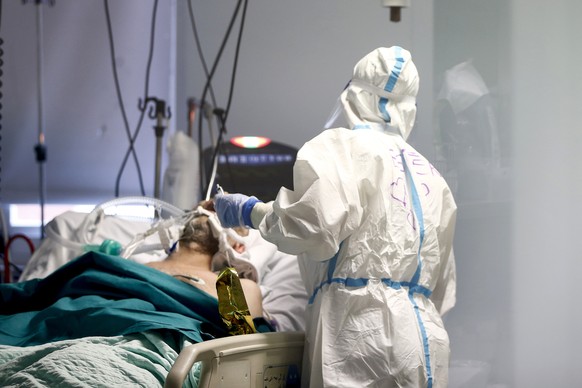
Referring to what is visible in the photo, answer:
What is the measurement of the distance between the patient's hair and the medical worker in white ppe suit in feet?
1.73

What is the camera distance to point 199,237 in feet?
8.99

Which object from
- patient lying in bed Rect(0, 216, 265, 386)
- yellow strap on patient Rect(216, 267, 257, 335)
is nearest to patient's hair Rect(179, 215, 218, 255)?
patient lying in bed Rect(0, 216, 265, 386)

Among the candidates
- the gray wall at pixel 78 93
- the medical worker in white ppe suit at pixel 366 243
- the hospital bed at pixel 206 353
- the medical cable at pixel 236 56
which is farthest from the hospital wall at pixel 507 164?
the gray wall at pixel 78 93

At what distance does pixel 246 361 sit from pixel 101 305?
1.34 ft

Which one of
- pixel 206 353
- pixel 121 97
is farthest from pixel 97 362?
pixel 121 97

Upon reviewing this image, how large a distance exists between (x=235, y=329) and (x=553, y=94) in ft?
4.07

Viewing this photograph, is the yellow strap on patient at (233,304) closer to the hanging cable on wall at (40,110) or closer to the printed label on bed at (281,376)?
the printed label on bed at (281,376)

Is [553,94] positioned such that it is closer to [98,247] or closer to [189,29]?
[98,247]

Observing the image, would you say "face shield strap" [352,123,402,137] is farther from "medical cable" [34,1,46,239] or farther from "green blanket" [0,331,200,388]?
"medical cable" [34,1,46,239]

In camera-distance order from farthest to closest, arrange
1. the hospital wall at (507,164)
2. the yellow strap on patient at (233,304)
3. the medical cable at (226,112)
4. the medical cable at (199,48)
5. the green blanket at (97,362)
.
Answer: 1. the medical cable at (199,48)
2. the medical cable at (226,112)
3. the hospital wall at (507,164)
4. the yellow strap on patient at (233,304)
5. the green blanket at (97,362)

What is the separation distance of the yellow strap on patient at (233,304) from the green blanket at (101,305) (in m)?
0.09

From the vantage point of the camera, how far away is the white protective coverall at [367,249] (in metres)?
1.99

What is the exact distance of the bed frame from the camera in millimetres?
1838

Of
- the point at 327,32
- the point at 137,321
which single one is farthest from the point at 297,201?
the point at 327,32
